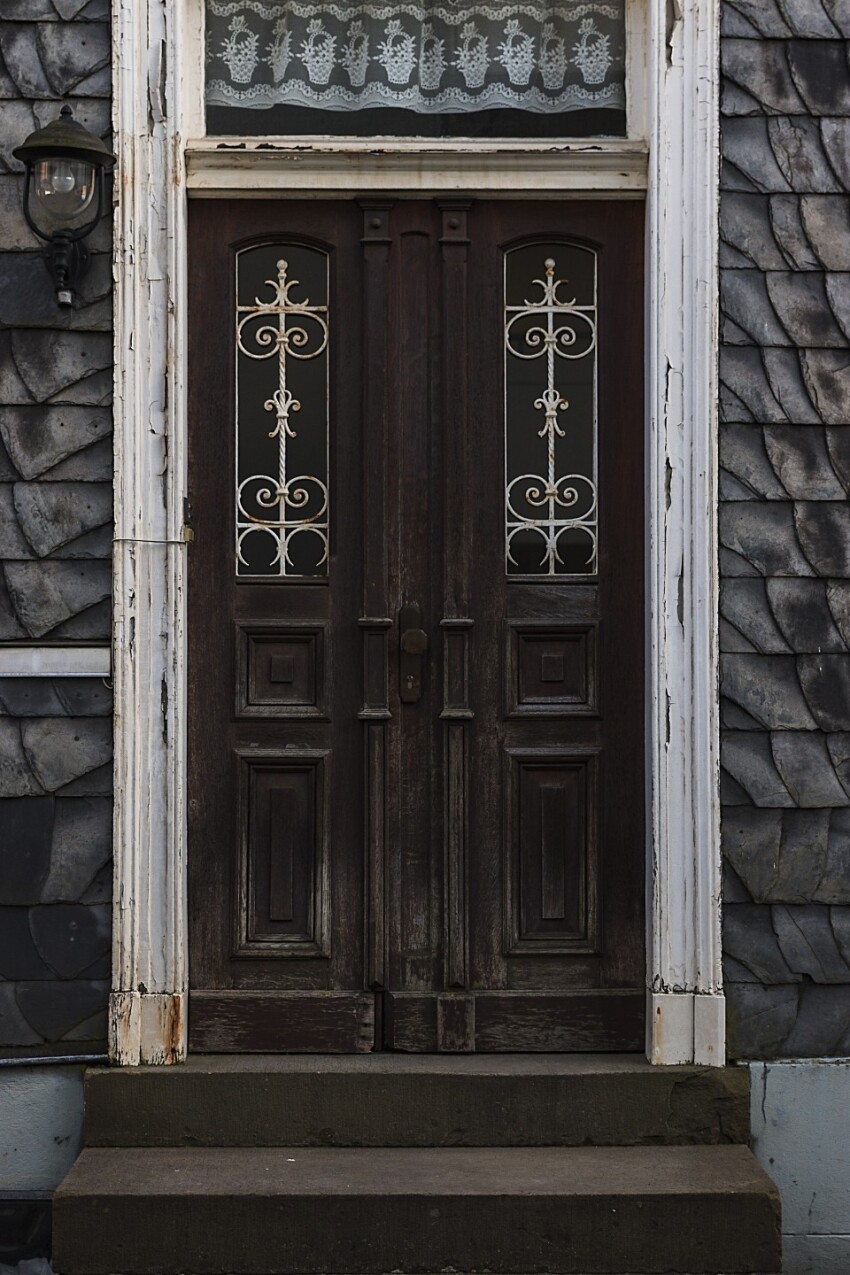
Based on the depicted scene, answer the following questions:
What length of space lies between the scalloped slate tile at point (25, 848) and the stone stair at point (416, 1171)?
1.81 feet

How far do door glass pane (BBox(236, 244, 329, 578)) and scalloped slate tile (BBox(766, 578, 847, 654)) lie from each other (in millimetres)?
1326

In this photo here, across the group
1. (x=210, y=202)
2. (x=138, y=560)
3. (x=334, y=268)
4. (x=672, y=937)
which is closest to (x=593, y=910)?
(x=672, y=937)

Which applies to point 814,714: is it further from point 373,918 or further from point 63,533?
point 63,533

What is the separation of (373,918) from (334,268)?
76.2 inches

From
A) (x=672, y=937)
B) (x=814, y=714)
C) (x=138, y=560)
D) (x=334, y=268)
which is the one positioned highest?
(x=334, y=268)

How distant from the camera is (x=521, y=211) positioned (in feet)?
14.9

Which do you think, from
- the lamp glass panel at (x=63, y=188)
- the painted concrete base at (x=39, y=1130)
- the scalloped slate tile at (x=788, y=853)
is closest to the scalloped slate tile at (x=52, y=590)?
the lamp glass panel at (x=63, y=188)

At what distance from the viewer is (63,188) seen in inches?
165

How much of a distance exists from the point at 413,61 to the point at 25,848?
8.49ft

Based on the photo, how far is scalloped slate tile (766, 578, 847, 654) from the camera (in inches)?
172

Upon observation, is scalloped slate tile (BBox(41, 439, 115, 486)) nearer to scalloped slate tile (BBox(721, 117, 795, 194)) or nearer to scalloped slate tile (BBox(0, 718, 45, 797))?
scalloped slate tile (BBox(0, 718, 45, 797))

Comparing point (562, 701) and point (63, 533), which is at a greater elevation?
point (63, 533)

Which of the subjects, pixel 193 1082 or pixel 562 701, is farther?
pixel 562 701

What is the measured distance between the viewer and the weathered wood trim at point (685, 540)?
14.2 ft
